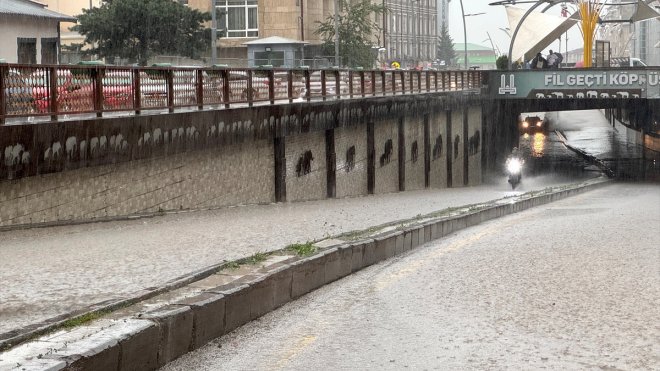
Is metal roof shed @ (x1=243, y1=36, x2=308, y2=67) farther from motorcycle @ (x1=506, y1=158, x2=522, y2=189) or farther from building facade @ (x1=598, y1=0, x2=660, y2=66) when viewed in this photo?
building facade @ (x1=598, y1=0, x2=660, y2=66)

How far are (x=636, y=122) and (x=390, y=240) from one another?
7139 centimetres

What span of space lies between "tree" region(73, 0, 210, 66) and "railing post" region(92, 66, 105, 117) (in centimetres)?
4051

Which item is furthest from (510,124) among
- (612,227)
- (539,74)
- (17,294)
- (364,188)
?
(17,294)

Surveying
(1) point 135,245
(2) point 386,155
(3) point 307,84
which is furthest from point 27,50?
(1) point 135,245

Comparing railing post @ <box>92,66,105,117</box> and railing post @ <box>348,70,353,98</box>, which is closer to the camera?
railing post @ <box>92,66,105,117</box>

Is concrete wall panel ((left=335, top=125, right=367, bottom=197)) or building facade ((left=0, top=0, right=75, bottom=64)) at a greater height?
building facade ((left=0, top=0, right=75, bottom=64))

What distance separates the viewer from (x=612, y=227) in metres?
17.2

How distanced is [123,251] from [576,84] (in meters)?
49.2

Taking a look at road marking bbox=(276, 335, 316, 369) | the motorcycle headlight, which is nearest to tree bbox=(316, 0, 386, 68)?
the motorcycle headlight

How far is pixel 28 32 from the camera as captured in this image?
148 ft

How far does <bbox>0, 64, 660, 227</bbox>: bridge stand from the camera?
15.2 m

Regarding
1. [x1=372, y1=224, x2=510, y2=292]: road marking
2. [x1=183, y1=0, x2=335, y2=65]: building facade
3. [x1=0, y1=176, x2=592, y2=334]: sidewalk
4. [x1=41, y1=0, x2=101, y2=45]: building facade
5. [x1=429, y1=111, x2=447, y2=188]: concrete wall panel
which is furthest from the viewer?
[x1=183, y1=0, x2=335, y2=65]: building facade

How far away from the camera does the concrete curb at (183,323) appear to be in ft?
20.7

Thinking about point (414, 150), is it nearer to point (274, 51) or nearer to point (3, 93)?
point (274, 51)
